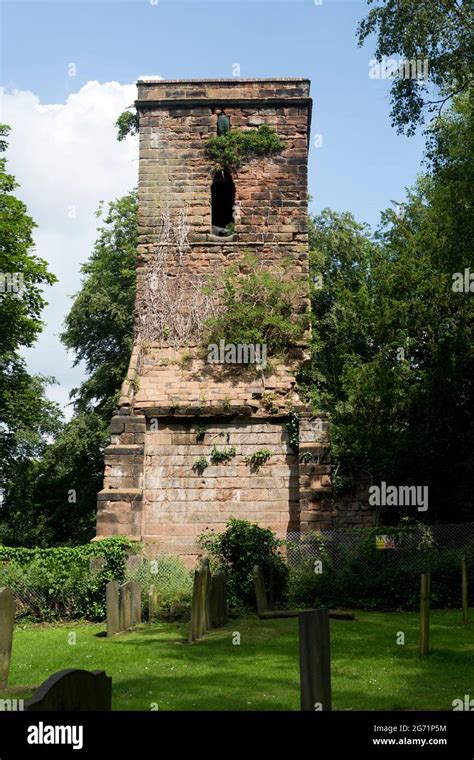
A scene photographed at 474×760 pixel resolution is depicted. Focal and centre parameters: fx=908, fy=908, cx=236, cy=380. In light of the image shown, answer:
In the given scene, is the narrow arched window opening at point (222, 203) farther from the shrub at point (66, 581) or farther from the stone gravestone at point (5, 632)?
the stone gravestone at point (5, 632)

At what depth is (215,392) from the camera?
67.7 feet

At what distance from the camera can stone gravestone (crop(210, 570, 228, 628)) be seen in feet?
49.5

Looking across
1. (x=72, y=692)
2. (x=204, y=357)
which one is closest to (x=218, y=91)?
(x=204, y=357)

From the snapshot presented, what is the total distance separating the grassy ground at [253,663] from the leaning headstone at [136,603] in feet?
1.40

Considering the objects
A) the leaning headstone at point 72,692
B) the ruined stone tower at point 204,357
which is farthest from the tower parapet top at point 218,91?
the leaning headstone at point 72,692

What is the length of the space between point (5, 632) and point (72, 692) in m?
6.09

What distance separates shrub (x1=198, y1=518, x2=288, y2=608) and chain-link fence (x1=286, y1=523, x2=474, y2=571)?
513mm

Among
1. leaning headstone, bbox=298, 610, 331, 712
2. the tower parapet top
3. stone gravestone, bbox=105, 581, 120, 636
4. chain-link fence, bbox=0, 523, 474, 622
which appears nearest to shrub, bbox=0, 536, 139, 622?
chain-link fence, bbox=0, 523, 474, 622

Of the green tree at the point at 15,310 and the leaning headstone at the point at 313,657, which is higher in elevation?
the green tree at the point at 15,310

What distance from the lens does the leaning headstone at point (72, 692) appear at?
443 centimetres

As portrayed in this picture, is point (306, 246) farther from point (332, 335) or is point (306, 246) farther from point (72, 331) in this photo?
point (72, 331)

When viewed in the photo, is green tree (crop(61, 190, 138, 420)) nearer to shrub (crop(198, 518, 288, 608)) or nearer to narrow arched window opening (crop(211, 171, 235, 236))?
narrow arched window opening (crop(211, 171, 235, 236))

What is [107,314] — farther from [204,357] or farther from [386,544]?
[386,544]
